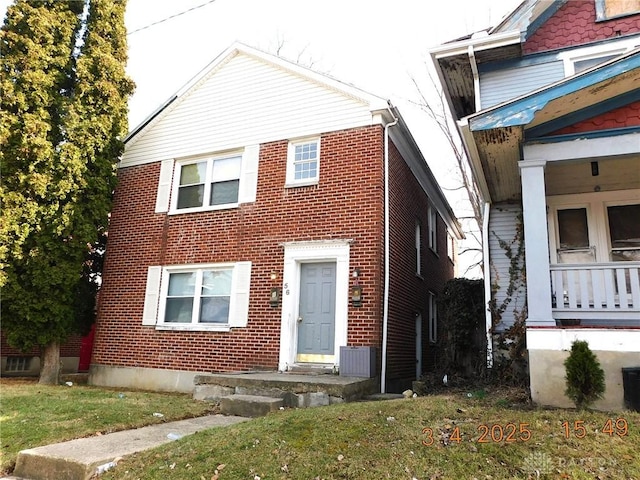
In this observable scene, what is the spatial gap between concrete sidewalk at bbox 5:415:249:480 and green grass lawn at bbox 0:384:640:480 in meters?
0.25

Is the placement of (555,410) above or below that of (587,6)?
below

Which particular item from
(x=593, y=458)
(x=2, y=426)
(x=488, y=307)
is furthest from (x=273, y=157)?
(x=593, y=458)

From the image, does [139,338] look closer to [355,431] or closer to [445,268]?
[355,431]

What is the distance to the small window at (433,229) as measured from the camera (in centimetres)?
1386

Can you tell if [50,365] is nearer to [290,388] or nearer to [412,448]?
[290,388]

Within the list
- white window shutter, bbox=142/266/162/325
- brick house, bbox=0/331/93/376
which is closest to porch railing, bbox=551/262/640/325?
white window shutter, bbox=142/266/162/325

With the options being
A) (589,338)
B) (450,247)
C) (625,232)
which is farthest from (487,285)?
(450,247)

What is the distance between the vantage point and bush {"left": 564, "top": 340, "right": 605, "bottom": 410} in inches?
207

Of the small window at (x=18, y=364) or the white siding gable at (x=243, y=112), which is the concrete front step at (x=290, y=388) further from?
the small window at (x=18, y=364)

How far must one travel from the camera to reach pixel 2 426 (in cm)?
575

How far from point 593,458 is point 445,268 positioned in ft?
41.2

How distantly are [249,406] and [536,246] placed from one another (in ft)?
14.7

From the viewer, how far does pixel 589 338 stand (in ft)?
18.1

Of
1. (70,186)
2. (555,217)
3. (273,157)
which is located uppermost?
(273,157)
